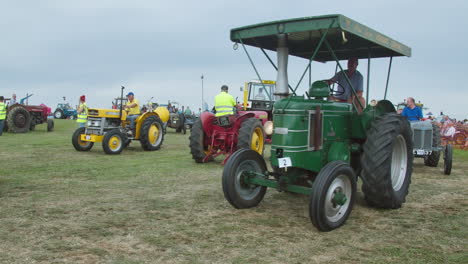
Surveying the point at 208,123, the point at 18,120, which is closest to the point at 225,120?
the point at 208,123

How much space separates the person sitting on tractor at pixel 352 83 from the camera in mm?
5547

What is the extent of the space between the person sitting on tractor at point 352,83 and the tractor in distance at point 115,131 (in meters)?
6.16

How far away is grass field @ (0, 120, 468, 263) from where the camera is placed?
327 cm

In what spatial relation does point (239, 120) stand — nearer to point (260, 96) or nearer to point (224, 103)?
point (224, 103)

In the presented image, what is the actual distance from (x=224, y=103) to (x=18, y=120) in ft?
41.6

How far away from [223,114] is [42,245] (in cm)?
554

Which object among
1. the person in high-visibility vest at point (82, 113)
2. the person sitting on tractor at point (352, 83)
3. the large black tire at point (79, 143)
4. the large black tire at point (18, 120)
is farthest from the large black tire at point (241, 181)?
the large black tire at point (18, 120)

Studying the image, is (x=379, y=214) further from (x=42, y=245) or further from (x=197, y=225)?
(x=42, y=245)

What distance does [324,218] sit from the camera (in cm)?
387

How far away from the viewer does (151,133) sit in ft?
37.5

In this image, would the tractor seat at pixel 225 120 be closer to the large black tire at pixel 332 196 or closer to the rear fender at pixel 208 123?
the rear fender at pixel 208 123

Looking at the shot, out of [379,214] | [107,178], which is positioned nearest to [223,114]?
[107,178]

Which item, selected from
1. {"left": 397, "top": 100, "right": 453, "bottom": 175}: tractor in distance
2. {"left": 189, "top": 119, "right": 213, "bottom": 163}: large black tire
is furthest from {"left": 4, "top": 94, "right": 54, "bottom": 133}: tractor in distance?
{"left": 397, "top": 100, "right": 453, "bottom": 175}: tractor in distance

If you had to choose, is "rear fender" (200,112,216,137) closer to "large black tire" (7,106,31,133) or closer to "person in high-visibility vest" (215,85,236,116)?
"person in high-visibility vest" (215,85,236,116)
